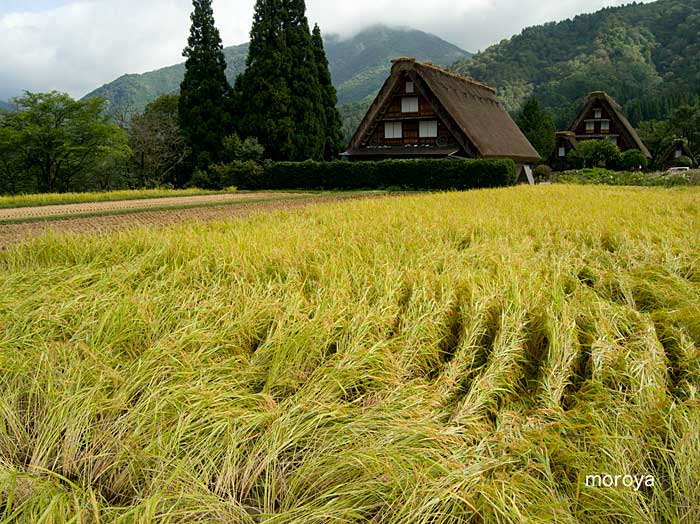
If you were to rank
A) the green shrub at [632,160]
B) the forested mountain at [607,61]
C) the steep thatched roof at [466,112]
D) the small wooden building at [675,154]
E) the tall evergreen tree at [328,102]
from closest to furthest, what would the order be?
the steep thatched roof at [466,112], the tall evergreen tree at [328,102], the green shrub at [632,160], the small wooden building at [675,154], the forested mountain at [607,61]

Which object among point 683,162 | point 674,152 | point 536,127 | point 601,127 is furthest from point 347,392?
→ point 601,127

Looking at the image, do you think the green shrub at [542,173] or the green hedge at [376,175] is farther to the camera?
the green shrub at [542,173]

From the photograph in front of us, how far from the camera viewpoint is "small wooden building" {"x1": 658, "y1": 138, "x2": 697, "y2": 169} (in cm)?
3897

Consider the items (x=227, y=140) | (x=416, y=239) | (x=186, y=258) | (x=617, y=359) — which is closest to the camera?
(x=617, y=359)

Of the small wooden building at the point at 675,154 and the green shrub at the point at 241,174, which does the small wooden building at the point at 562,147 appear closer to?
the small wooden building at the point at 675,154

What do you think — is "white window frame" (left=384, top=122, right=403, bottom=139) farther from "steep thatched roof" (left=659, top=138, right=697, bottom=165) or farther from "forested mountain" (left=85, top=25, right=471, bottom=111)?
"forested mountain" (left=85, top=25, right=471, bottom=111)

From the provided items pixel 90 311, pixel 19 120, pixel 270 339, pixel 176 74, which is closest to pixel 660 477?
pixel 270 339

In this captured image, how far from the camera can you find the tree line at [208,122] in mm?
23734

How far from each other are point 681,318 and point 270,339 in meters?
2.25

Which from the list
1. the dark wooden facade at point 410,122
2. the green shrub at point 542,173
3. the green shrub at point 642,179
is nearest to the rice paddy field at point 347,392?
the green shrub at point 642,179

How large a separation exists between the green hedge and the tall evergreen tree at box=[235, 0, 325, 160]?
285cm

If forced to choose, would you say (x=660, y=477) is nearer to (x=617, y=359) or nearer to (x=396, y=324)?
(x=617, y=359)

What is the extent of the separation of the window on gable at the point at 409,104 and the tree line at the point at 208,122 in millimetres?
4397

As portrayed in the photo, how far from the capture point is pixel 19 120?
83.8 feet
